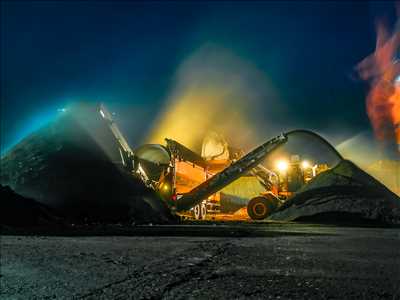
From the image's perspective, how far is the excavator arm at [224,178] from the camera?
14430 millimetres

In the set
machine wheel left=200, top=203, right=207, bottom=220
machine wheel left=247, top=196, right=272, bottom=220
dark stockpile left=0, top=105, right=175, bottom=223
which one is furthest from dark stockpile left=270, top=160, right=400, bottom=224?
machine wheel left=200, top=203, right=207, bottom=220

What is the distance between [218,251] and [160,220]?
25.0ft

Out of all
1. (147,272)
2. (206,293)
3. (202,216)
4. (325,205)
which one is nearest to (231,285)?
(206,293)

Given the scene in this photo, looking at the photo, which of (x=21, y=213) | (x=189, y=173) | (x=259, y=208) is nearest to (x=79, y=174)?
(x=21, y=213)

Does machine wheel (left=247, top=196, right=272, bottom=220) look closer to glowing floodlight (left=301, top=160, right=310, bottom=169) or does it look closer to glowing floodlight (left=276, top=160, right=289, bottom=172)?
glowing floodlight (left=276, top=160, right=289, bottom=172)

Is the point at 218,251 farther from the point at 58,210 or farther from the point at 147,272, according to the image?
the point at 58,210

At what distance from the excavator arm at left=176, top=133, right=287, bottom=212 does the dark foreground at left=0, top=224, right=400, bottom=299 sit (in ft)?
31.9

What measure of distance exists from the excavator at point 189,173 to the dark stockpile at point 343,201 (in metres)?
1.62

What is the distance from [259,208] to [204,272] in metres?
11.6

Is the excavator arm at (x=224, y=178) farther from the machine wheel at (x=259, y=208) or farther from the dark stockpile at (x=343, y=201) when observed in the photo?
the dark stockpile at (x=343, y=201)

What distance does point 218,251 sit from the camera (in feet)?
13.8

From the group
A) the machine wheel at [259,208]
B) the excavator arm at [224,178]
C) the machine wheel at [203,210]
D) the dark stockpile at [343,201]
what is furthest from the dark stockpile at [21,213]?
the machine wheel at [203,210]

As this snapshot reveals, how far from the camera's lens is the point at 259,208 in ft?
46.6

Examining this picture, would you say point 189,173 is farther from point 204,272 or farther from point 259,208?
point 204,272
